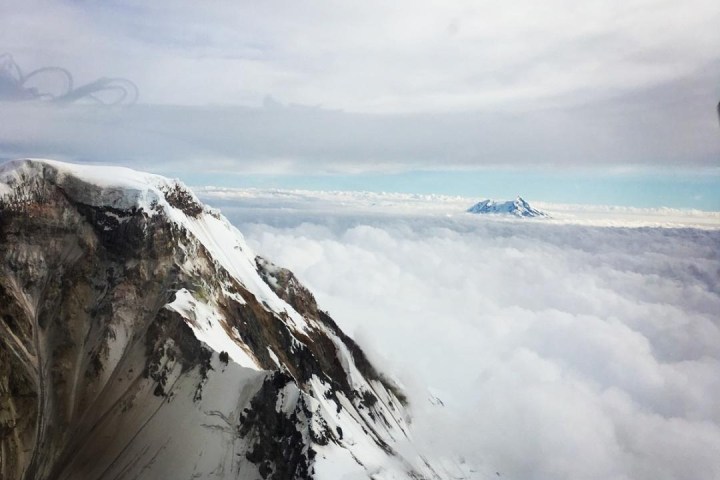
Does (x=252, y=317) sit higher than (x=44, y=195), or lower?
lower

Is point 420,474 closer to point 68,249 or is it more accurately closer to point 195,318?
point 195,318

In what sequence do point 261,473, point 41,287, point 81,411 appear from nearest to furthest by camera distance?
point 261,473 < point 81,411 < point 41,287

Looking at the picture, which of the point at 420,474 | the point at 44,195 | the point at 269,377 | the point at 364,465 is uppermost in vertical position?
the point at 44,195

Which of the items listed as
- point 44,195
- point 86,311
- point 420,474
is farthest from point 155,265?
point 420,474

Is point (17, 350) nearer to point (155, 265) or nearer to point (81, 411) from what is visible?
point (81, 411)

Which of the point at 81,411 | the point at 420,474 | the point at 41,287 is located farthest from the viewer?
the point at 420,474

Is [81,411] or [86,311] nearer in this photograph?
[81,411]

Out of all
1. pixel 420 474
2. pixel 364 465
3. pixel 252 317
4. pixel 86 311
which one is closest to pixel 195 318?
pixel 252 317
